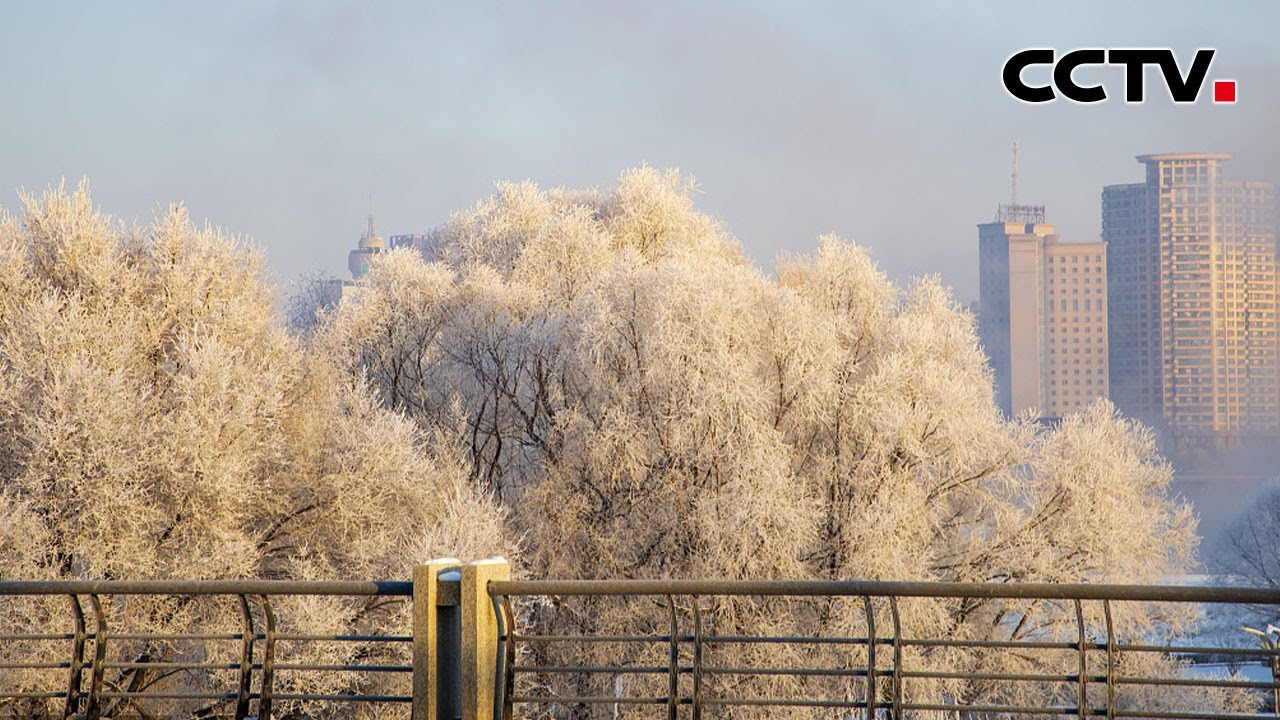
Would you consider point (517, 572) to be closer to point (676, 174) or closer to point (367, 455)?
point (367, 455)

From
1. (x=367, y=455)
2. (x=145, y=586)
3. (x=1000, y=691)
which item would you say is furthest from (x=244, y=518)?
(x=145, y=586)

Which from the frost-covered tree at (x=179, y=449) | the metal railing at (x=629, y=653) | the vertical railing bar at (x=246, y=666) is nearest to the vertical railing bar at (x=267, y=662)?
the vertical railing bar at (x=246, y=666)

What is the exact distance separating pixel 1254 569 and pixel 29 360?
47919 mm

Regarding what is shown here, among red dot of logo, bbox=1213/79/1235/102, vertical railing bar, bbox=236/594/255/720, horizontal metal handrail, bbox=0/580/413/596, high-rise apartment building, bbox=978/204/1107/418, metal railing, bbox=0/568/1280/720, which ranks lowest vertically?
metal railing, bbox=0/568/1280/720

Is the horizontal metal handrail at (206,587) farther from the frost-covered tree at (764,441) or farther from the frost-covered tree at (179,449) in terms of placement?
the frost-covered tree at (764,441)

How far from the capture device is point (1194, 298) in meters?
139

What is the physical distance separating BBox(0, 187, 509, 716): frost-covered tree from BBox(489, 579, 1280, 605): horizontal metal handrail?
15561 millimetres

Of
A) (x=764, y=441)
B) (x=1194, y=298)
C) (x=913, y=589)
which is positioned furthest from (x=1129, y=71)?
(x=913, y=589)

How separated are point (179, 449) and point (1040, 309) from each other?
441ft

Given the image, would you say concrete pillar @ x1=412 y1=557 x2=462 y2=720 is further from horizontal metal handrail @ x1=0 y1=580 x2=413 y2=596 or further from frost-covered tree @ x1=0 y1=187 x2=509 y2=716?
frost-covered tree @ x1=0 y1=187 x2=509 y2=716

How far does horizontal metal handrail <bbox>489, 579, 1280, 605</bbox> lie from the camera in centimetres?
512

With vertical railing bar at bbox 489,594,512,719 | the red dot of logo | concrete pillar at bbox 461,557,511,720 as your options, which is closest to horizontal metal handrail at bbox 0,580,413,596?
concrete pillar at bbox 461,557,511,720

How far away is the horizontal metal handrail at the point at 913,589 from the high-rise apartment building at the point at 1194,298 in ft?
390

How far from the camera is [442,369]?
94.1 ft
